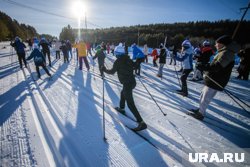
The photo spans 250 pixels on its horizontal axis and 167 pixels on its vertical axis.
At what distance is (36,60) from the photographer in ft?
25.3

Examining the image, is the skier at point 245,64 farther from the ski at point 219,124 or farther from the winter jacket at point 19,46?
the winter jacket at point 19,46

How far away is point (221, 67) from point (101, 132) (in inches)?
132

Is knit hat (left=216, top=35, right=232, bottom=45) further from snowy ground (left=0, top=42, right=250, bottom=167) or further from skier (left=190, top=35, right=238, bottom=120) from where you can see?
snowy ground (left=0, top=42, right=250, bottom=167)

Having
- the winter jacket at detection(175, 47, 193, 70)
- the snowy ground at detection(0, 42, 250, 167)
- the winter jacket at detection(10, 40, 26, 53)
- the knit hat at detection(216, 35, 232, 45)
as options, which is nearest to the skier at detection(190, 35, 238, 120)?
the knit hat at detection(216, 35, 232, 45)

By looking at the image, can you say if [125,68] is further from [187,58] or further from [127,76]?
[187,58]

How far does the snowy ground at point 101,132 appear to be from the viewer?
2.78 meters

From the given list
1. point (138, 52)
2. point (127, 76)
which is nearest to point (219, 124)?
point (127, 76)

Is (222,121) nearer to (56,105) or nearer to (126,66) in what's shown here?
→ (126,66)

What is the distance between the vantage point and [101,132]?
353 cm

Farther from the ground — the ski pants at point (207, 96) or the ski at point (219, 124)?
the ski pants at point (207, 96)

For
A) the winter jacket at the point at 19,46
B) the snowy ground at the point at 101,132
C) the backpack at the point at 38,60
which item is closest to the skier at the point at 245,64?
the snowy ground at the point at 101,132

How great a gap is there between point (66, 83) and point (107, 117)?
4073mm

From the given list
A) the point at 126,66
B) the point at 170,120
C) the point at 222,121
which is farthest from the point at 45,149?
the point at 222,121

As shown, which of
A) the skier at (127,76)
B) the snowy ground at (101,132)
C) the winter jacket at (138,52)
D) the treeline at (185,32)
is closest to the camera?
the snowy ground at (101,132)
